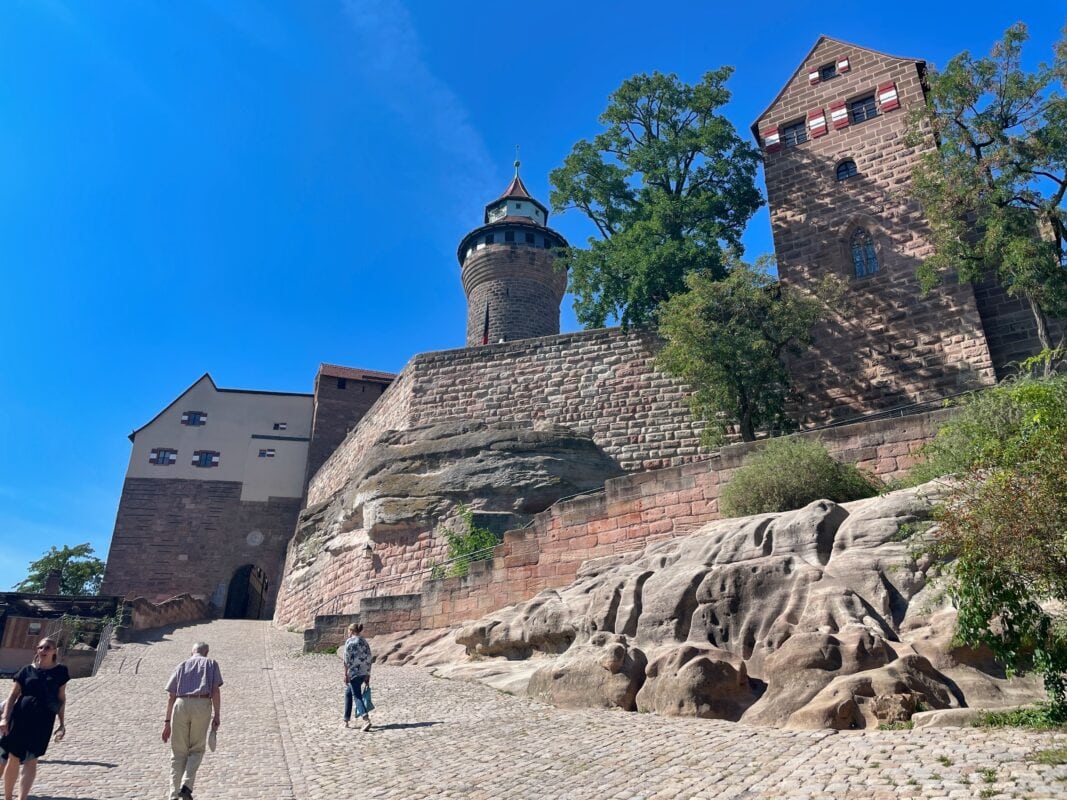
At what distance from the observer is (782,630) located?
29.1 feet

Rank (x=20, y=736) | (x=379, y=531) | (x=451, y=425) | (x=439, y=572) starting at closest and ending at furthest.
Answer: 1. (x=20, y=736)
2. (x=439, y=572)
3. (x=379, y=531)
4. (x=451, y=425)

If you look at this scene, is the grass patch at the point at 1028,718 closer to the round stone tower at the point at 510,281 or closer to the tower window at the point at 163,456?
the round stone tower at the point at 510,281

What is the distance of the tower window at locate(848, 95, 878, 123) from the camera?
21.2 m

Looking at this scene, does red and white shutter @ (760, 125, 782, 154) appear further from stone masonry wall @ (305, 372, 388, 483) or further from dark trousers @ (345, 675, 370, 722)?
stone masonry wall @ (305, 372, 388, 483)

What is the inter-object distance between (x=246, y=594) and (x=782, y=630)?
35.7 m

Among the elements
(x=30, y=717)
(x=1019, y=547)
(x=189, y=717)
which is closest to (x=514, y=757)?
(x=189, y=717)

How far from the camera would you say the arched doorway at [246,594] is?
124ft

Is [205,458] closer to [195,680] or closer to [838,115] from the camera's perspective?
[838,115]

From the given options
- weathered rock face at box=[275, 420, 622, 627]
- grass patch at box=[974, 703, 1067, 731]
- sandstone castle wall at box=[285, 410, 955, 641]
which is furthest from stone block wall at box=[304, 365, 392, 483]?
grass patch at box=[974, 703, 1067, 731]

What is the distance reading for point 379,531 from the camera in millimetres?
20688

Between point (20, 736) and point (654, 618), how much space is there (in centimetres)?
664

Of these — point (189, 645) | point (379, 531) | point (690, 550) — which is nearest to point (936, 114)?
point (690, 550)

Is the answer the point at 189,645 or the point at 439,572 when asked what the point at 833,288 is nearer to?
the point at 439,572

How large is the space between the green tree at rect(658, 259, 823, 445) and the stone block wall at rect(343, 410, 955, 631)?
151 inches
